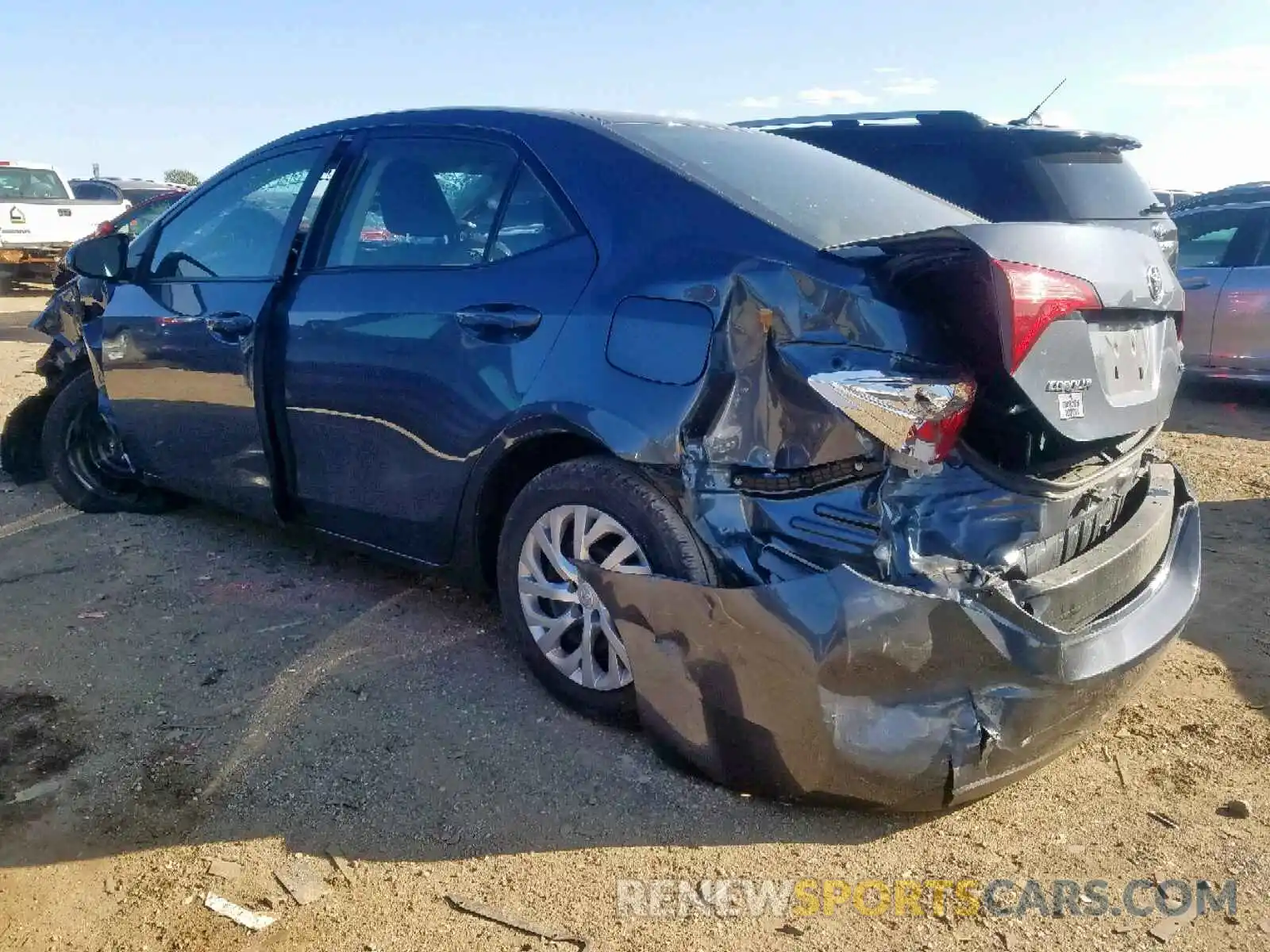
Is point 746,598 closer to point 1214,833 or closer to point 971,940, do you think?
point 971,940

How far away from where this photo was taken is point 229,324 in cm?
399

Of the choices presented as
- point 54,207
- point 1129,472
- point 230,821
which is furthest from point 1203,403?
point 54,207

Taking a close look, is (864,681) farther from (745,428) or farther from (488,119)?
(488,119)

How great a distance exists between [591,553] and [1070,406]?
129 centimetres

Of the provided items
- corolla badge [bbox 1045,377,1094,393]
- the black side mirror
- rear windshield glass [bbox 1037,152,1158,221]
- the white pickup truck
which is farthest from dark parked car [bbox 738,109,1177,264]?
the white pickup truck

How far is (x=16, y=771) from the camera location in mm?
2896

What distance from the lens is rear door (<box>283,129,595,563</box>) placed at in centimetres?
317

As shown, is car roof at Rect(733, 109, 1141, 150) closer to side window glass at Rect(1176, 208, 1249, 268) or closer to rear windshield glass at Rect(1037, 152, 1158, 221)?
rear windshield glass at Rect(1037, 152, 1158, 221)

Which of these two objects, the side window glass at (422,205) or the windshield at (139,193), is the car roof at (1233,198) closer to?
the side window glass at (422,205)

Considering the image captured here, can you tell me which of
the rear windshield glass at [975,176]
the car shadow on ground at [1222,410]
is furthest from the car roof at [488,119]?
the car shadow on ground at [1222,410]

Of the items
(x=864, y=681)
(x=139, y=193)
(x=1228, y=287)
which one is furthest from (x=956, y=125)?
(x=139, y=193)

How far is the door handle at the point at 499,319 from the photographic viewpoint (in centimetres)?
312

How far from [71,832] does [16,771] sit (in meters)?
0.38

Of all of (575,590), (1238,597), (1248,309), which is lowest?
(1238,597)
